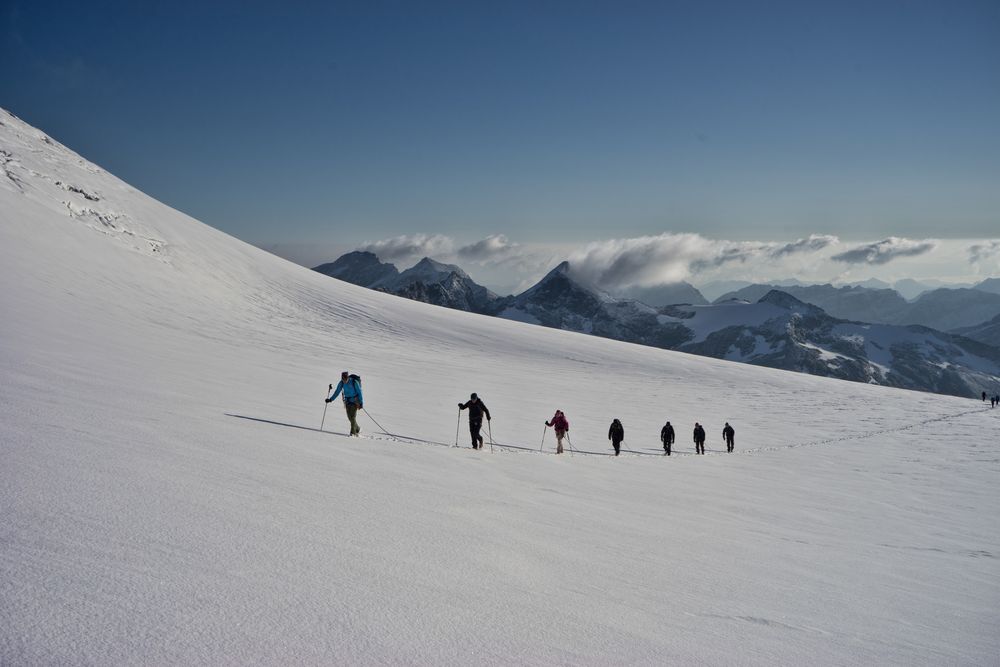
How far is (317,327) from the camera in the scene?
150ft

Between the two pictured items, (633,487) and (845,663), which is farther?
(633,487)

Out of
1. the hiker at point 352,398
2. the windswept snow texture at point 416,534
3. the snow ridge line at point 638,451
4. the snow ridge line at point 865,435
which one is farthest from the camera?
the snow ridge line at point 865,435

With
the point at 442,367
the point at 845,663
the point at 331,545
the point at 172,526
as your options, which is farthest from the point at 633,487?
the point at 442,367

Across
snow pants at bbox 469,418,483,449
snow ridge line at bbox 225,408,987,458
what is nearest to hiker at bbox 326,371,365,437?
snow ridge line at bbox 225,408,987,458

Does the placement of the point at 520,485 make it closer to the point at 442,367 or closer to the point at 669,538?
the point at 669,538

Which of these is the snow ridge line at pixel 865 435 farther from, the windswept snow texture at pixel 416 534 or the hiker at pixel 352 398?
the hiker at pixel 352 398

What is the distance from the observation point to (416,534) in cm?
627

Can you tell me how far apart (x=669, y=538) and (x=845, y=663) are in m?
3.41

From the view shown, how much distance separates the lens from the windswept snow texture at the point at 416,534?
3.87 metres

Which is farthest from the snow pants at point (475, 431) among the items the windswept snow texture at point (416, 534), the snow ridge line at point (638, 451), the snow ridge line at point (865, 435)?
the snow ridge line at point (865, 435)

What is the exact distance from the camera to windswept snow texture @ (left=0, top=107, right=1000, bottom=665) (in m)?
3.87

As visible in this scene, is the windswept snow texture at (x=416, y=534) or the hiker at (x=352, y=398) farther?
the hiker at (x=352, y=398)

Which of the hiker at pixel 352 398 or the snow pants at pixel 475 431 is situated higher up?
the hiker at pixel 352 398

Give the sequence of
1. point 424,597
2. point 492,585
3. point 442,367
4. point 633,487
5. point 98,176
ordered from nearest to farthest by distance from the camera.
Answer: point 424,597 → point 492,585 → point 633,487 → point 442,367 → point 98,176
